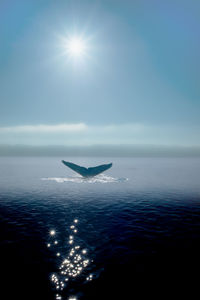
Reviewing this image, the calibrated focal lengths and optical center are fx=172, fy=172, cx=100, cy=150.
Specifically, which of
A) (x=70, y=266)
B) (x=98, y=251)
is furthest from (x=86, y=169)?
(x=70, y=266)

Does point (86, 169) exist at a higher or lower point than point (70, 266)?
higher

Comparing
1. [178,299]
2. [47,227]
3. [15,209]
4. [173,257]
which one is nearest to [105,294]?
A: [178,299]

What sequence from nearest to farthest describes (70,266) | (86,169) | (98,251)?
(70,266) → (98,251) → (86,169)

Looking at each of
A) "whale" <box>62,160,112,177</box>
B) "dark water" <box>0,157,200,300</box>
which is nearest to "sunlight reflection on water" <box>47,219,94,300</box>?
"dark water" <box>0,157,200,300</box>

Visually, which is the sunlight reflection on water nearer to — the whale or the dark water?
the dark water

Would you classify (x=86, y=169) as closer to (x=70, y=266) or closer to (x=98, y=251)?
(x=98, y=251)

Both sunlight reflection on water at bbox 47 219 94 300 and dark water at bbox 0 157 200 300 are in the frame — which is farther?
sunlight reflection on water at bbox 47 219 94 300

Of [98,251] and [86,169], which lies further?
[86,169]

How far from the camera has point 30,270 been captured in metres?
14.6

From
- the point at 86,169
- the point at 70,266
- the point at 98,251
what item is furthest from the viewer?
the point at 86,169

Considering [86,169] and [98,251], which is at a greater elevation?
[86,169]

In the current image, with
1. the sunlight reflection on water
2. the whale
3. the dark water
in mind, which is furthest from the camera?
the whale

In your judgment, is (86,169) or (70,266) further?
(86,169)

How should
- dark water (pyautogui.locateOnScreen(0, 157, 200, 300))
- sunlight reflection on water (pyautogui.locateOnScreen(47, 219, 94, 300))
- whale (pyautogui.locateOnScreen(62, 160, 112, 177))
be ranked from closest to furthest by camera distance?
dark water (pyautogui.locateOnScreen(0, 157, 200, 300)) < sunlight reflection on water (pyautogui.locateOnScreen(47, 219, 94, 300)) < whale (pyautogui.locateOnScreen(62, 160, 112, 177))
